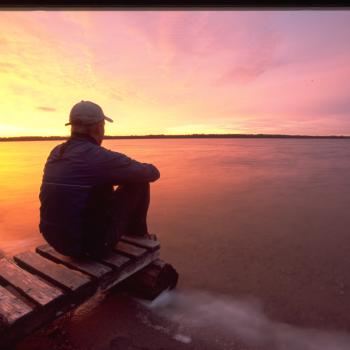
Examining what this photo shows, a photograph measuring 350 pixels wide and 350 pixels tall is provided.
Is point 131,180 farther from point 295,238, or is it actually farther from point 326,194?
point 326,194

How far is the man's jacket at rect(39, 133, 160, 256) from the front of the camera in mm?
3096

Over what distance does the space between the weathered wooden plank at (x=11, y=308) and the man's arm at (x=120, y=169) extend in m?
1.29

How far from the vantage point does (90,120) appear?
11.0 feet

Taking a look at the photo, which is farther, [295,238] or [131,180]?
[295,238]

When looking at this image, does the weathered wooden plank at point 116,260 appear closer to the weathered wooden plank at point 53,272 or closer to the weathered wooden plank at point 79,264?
the weathered wooden plank at point 79,264

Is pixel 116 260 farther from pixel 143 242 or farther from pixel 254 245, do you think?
pixel 254 245

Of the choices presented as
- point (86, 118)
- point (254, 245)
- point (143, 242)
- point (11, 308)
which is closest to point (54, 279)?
point (11, 308)

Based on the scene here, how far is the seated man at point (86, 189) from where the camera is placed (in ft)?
10.2

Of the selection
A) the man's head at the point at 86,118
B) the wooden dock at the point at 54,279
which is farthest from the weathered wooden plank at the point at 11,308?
the man's head at the point at 86,118

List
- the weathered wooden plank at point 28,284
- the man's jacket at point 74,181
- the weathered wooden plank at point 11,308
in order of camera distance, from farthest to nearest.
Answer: the man's jacket at point 74,181
the weathered wooden plank at point 28,284
the weathered wooden plank at point 11,308

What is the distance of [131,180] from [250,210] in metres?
5.94

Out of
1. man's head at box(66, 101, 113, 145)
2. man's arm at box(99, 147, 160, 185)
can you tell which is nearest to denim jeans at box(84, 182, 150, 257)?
man's arm at box(99, 147, 160, 185)

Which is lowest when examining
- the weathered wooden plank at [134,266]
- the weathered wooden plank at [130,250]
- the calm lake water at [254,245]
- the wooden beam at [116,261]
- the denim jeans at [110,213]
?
the calm lake water at [254,245]
